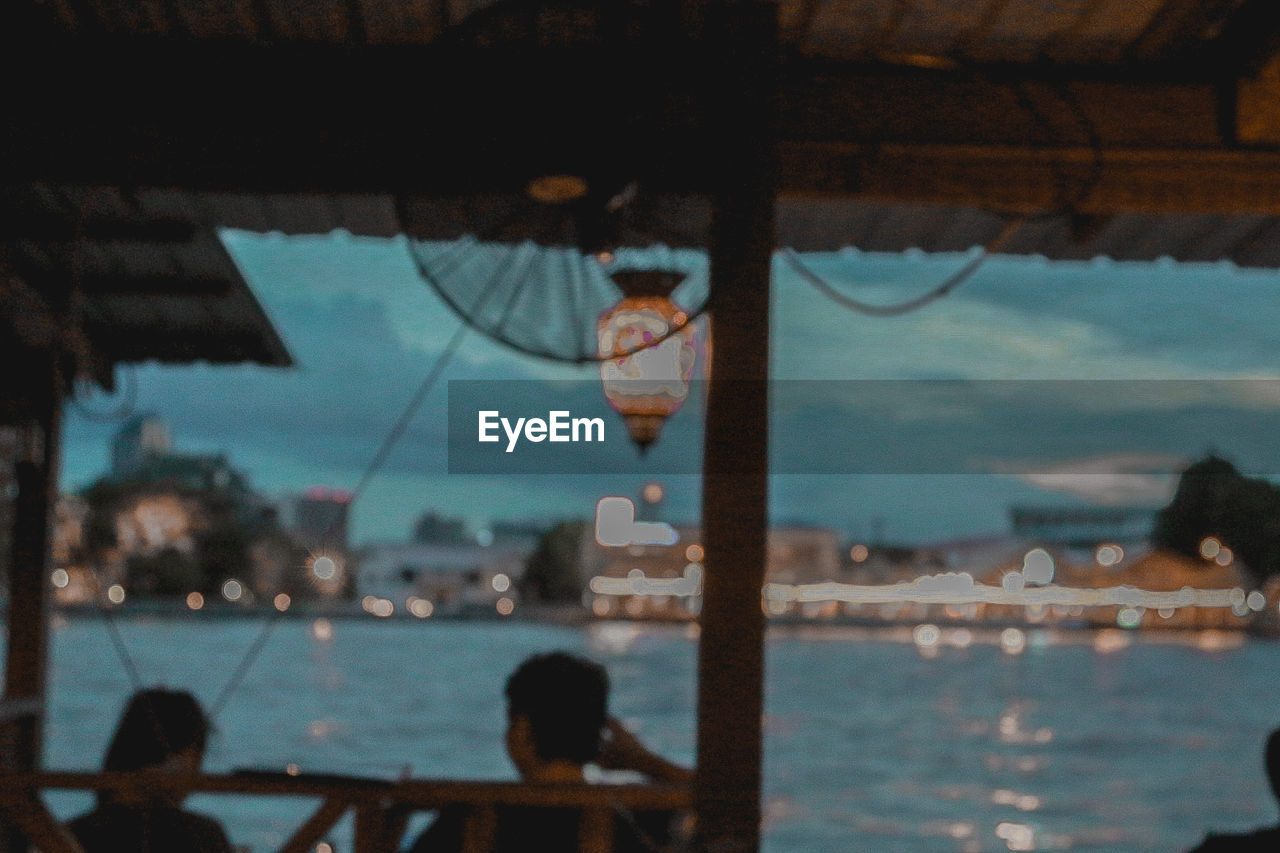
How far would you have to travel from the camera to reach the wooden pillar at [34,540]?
213 inches

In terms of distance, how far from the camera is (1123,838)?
65.0ft

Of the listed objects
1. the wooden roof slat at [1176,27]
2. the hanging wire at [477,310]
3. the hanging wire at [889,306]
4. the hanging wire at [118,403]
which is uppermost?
the wooden roof slat at [1176,27]

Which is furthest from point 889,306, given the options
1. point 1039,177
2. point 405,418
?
point 405,418

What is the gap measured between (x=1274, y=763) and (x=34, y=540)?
5034 millimetres

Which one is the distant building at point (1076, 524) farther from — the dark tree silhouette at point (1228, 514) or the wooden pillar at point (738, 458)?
the wooden pillar at point (738, 458)

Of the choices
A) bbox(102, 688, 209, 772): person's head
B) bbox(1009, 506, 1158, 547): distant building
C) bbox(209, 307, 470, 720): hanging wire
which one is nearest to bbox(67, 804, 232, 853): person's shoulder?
bbox(102, 688, 209, 772): person's head

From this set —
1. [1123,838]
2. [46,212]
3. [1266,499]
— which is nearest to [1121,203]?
[46,212]

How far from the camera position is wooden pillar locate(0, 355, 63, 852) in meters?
5.41

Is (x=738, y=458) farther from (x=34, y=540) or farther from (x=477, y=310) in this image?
(x=34, y=540)

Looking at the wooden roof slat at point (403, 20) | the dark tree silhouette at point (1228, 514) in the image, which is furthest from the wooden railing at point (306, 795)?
the dark tree silhouette at point (1228, 514)

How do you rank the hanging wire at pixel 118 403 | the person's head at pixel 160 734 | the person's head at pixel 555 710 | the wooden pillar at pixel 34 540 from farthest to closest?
1. the wooden pillar at pixel 34 540
2. the hanging wire at pixel 118 403
3. the person's head at pixel 160 734
4. the person's head at pixel 555 710

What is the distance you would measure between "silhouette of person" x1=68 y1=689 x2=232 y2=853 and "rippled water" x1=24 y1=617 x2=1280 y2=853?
10.8 inches

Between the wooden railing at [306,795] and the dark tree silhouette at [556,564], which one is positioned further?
the dark tree silhouette at [556,564]

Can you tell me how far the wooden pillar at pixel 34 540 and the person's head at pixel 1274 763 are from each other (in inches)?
186
